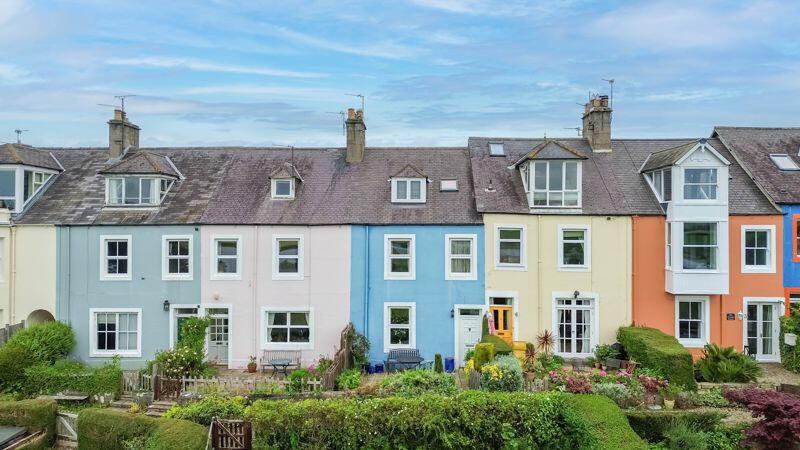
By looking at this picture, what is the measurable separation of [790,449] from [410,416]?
10.2m

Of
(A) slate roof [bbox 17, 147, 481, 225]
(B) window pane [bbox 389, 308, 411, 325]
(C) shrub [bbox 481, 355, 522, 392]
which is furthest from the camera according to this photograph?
(A) slate roof [bbox 17, 147, 481, 225]

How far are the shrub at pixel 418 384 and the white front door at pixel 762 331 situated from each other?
14309 millimetres

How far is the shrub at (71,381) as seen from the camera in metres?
19.2

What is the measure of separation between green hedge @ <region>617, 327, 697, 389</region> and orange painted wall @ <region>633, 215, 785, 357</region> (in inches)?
56.7

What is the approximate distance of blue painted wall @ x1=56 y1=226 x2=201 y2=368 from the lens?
74.9 feet

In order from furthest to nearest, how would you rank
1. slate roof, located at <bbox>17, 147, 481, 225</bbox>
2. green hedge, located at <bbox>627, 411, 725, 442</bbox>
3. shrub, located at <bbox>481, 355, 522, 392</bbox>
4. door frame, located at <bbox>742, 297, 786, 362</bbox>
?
slate roof, located at <bbox>17, 147, 481, 225</bbox>
door frame, located at <bbox>742, 297, 786, 362</bbox>
shrub, located at <bbox>481, 355, 522, 392</bbox>
green hedge, located at <bbox>627, 411, 725, 442</bbox>

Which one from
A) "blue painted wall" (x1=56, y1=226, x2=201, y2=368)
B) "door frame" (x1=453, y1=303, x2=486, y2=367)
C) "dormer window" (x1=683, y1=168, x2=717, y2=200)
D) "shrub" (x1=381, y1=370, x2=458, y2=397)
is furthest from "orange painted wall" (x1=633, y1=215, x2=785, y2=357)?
"blue painted wall" (x1=56, y1=226, x2=201, y2=368)

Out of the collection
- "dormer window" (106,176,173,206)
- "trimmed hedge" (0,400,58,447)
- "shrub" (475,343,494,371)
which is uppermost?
"dormer window" (106,176,173,206)

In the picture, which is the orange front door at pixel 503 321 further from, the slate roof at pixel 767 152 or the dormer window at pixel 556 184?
the slate roof at pixel 767 152

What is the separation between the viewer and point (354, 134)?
26250mm

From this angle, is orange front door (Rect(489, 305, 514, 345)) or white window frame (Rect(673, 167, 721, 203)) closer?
white window frame (Rect(673, 167, 721, 203))

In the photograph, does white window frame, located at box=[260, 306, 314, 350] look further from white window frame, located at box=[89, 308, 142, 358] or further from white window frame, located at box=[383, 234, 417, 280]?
white window frame, located at box=[89, 308, 142, 358]

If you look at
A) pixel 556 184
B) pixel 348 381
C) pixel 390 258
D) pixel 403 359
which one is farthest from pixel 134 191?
pixel 556 184

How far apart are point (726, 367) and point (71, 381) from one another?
80.1ft
